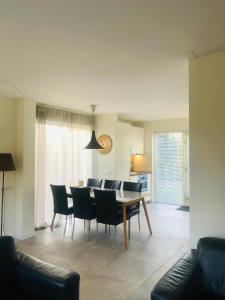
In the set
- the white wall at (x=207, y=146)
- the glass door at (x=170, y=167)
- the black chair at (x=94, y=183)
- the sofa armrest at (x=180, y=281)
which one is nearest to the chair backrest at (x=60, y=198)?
the black chair at (x=94, y=183)

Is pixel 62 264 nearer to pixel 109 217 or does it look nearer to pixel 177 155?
pixel 109 217

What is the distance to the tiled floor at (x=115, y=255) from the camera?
9.04 ft

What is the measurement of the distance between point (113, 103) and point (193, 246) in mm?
3249

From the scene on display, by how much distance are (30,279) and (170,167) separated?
586cm

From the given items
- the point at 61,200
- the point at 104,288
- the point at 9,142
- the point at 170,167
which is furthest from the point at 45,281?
the point at 170,167

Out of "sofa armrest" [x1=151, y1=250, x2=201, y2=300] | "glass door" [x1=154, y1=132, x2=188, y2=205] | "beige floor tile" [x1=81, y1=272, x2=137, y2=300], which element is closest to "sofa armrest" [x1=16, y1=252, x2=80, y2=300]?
"sofa armrest" [x1=151, y1=250, x2=201, y2=300]

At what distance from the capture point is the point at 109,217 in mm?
4059

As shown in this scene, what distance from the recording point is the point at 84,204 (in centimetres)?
437

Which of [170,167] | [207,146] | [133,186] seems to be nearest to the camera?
[207,146]

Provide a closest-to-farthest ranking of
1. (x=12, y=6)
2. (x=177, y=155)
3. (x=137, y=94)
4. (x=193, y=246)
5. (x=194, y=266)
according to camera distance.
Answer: (x=12, y=6) → (x=194, y=266) → (x=193, y=246) → (x=137, y=94) → (x=177, y=155)

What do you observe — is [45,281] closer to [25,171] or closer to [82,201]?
[82,201]

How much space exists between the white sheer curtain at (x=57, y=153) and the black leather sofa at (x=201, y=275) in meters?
3.60

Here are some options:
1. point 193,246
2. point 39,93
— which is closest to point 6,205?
point 39,93

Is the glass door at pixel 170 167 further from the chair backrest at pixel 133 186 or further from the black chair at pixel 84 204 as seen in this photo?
the black chair at pixel 84 204
